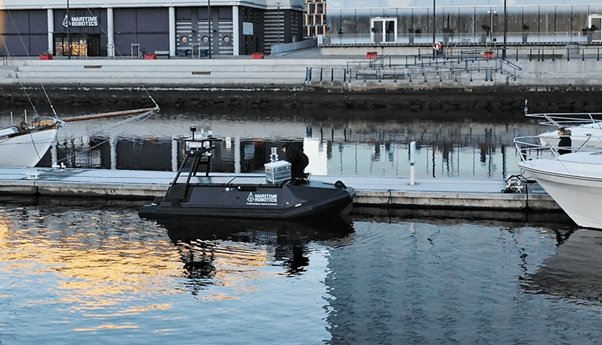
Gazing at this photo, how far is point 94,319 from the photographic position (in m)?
17.3

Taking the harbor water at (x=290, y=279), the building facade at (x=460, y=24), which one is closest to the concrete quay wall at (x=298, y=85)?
the building facade at (x=460, y=24)

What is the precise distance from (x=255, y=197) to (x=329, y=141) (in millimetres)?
22499

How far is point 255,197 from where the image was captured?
81.2 feet

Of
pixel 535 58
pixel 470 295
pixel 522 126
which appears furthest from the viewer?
pixel 535 58

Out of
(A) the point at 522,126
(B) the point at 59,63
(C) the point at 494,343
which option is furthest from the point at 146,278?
(B) the point at 59,63

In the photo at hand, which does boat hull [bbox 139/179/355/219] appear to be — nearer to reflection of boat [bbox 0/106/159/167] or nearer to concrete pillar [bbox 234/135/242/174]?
reflection of boat [bbox 0/106/159/167]

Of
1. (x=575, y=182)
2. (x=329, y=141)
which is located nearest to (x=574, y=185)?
(x=575, y=182)

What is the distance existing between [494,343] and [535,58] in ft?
177

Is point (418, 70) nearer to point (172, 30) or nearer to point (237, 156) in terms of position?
point (172, 30)

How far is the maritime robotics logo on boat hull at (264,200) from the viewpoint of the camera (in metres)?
24.6

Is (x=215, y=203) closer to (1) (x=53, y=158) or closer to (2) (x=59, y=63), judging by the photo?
(1) (x=53, y=158)

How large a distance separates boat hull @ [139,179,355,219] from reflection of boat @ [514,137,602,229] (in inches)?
181

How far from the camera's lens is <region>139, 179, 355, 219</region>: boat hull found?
2445 centimetres

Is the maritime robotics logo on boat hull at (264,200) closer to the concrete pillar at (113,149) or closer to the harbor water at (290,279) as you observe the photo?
the harbor water at (290,279)
